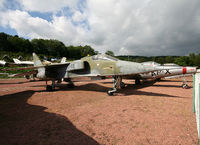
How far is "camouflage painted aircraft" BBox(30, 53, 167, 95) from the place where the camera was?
584 cm

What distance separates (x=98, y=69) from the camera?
22.8ft

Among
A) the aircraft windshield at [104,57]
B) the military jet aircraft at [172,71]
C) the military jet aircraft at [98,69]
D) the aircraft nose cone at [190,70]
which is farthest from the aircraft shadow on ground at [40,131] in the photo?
the aircraft nose cone at [190,70]

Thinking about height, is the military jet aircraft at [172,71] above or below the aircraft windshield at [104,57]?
below

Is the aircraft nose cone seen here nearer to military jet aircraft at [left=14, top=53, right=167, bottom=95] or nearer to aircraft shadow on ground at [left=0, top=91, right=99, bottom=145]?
military jet aircraft at [left=14, top=53, right=167, bottom=95]

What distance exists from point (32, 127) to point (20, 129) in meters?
0.28

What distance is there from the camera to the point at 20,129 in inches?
115

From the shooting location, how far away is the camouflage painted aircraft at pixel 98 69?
584cm

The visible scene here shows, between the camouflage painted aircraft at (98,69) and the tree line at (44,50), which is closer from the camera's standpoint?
the camouflage painted aircraft at (98,69)

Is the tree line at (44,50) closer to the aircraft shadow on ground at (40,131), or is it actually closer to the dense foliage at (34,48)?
the dense foliage at (34,48)

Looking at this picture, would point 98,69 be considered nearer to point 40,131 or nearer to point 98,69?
point 98,69

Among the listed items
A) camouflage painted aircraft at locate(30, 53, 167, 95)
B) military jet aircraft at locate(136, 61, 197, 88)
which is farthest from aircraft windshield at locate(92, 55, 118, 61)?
military jet aircraft at locate(136, 61, 197, 88)

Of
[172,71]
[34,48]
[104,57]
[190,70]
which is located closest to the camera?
[104,57]

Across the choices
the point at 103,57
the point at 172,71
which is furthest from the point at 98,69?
the point at 172,71

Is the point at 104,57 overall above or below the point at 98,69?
above
